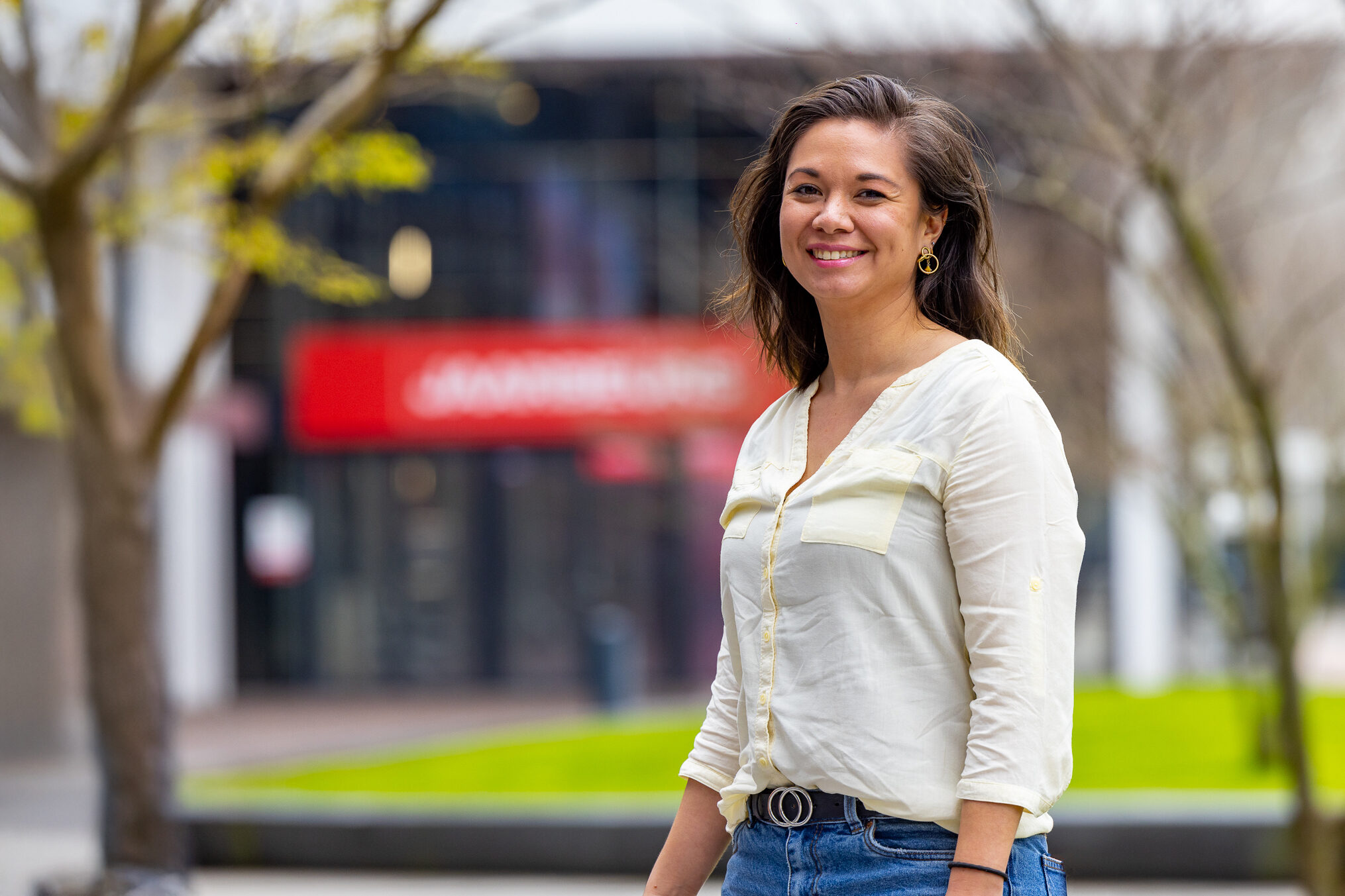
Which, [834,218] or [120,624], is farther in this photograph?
[120,624]

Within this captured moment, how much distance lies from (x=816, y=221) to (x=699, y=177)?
14.9 metres

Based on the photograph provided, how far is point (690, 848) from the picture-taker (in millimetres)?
1966

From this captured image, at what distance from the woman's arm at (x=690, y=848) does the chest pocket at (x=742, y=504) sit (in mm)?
360

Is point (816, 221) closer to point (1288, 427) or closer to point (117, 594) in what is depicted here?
point (117, 594)

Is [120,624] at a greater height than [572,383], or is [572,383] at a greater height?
[572,383]

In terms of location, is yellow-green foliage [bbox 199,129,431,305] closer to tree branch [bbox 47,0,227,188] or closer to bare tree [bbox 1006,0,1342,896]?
tree branch [bbox 47,0,227,188]

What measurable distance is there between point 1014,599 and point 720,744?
52 centimetres

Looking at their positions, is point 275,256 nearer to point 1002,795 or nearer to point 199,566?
point 1002,795

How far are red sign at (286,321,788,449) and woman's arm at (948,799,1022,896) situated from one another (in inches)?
542

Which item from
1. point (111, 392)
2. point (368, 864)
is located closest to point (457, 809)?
point (368, 864)

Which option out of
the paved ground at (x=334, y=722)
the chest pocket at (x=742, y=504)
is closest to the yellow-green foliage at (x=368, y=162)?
the chest pocket at (x=742, y=504)

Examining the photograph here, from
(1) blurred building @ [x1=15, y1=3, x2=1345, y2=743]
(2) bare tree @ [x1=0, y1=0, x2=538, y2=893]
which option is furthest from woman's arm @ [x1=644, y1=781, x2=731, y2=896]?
(1) blurred building @ [x1=15, y1=3, x2=1345, y2=743]

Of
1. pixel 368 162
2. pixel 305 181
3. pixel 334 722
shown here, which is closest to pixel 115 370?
pixel 305 181

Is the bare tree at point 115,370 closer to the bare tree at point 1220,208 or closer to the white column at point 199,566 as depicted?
the bare tree at point 1220,208
